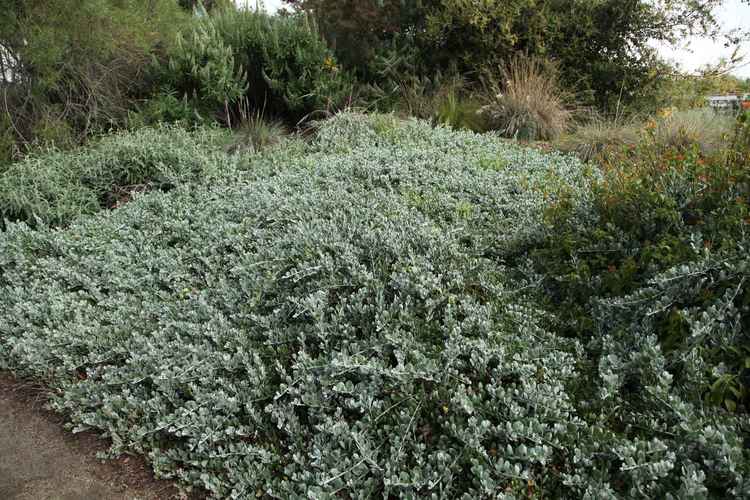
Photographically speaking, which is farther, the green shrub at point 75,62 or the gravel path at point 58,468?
the green shrub at point 75,62

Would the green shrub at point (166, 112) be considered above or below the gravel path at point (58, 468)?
above

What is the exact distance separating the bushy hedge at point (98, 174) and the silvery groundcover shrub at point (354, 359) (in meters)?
1.04

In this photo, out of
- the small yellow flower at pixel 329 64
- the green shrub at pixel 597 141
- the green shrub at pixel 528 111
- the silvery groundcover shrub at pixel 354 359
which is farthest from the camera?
the small yellow flower at pixel 329 64

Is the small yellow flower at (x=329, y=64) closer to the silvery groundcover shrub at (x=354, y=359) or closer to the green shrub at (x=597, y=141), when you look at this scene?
the green shrub at (x=597, y=141)

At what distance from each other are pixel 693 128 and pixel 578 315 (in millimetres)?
4632

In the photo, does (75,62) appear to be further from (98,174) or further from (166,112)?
(98,174)

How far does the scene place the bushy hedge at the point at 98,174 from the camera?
4883mm

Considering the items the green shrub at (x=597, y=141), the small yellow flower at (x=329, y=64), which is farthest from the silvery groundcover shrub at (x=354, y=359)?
the small yellow flower at (x=329, y=64)

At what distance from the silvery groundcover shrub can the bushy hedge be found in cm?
104

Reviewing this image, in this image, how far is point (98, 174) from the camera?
17.7ft

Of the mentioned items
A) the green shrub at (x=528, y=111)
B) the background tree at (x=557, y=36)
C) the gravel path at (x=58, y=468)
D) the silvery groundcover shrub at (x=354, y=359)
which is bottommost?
the gravel path at (x=58, y=468)

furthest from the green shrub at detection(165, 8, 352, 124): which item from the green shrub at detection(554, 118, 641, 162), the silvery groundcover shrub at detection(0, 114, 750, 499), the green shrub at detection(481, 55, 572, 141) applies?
the silvery groundcover shrub at detection(0, 114, 750, 499)

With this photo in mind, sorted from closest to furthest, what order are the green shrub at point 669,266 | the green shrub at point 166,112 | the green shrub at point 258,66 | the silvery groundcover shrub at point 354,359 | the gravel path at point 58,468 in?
1. the silvery groundcover shrub at point 354,359
2. the green shrub at point 669,266
3. the gravel path at point 58,468
4. the green shrub at point 166,112
5. the green shrub at point 258,66

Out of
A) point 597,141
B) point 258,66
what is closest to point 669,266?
point 597,141
